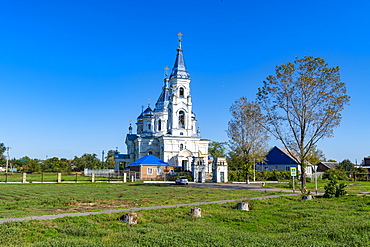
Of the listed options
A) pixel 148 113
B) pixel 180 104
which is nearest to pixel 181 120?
pixel 180 104

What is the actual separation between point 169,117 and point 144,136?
7607 mm

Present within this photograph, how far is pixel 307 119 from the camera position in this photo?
32562 mm

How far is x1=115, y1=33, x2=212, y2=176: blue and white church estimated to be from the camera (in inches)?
2665

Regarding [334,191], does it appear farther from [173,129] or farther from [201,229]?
[173,129]

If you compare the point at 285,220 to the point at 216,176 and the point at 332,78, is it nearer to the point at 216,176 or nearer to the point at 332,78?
the point at 332,78

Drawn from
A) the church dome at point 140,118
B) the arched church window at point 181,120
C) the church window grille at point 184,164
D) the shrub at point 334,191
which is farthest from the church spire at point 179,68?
the shrub at point 334,191

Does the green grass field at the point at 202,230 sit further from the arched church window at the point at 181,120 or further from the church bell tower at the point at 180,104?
the arched church window at the point at 181,120

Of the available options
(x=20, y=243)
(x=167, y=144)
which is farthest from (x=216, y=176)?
(x=20, y=243)

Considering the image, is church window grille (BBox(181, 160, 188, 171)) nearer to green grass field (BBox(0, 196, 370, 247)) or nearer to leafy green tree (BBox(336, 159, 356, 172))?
leafy green tree (BBox(336, 159, 356, 172))

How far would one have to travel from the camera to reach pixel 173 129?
68.9 m

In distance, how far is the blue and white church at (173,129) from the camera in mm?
67688

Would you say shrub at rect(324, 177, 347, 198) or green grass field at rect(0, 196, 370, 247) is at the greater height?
shrub at rect(324, 177, 347, 198)

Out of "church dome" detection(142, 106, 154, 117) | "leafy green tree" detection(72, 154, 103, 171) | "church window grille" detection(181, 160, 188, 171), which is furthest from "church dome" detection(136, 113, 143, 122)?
"leafy green tree" detection(72, 154, 103, 171)

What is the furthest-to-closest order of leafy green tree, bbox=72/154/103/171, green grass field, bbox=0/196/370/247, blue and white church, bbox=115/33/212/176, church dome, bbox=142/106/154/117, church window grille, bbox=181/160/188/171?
leafy green tree, bbox=72/154/103/171 → church dome, bbox=142/106/154/117 → blue and white church, bbox=115/33/212/176 → church window grille, bbox=181/160/188/171 → green grass field, bbox=0/196/370/247
